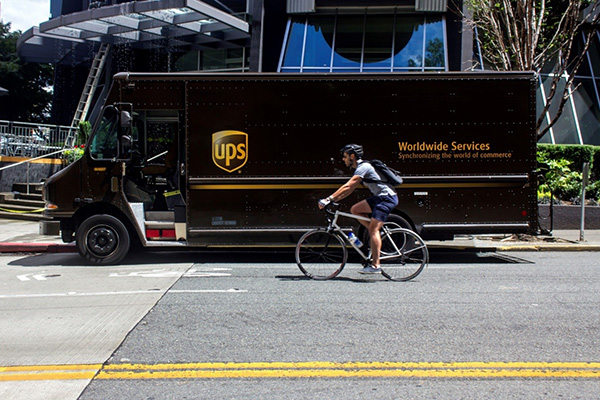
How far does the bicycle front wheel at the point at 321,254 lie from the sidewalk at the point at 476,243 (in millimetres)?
4294

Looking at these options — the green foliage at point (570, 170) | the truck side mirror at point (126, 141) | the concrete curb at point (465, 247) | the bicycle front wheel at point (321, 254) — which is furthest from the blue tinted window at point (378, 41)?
the bicycle front wheel at point (321, 254)

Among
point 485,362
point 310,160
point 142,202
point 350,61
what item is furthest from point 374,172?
point 350,61

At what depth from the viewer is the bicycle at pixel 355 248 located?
7781mm

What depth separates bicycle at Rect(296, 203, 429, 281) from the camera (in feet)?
25.5

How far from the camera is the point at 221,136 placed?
9281 mm

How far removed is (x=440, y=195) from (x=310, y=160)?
2.26 m

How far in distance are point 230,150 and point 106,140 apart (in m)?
2.07

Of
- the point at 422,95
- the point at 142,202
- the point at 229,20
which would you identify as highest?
the point at 229,20

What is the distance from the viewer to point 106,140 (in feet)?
30.5

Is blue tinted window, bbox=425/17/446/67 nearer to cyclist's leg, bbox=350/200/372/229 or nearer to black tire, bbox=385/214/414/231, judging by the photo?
black tire, bbox=385/214/414/231

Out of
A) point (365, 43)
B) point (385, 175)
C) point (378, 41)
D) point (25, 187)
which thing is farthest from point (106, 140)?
point (378, 41)

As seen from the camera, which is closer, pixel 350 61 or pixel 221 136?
pixel 221 136

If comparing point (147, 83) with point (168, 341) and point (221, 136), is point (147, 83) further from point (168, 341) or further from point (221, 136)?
point (168, 341)

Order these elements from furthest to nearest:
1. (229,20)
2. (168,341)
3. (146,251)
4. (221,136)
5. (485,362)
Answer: (229,20) < (146,251) < (221,136) < (168,341) < (485,362)
